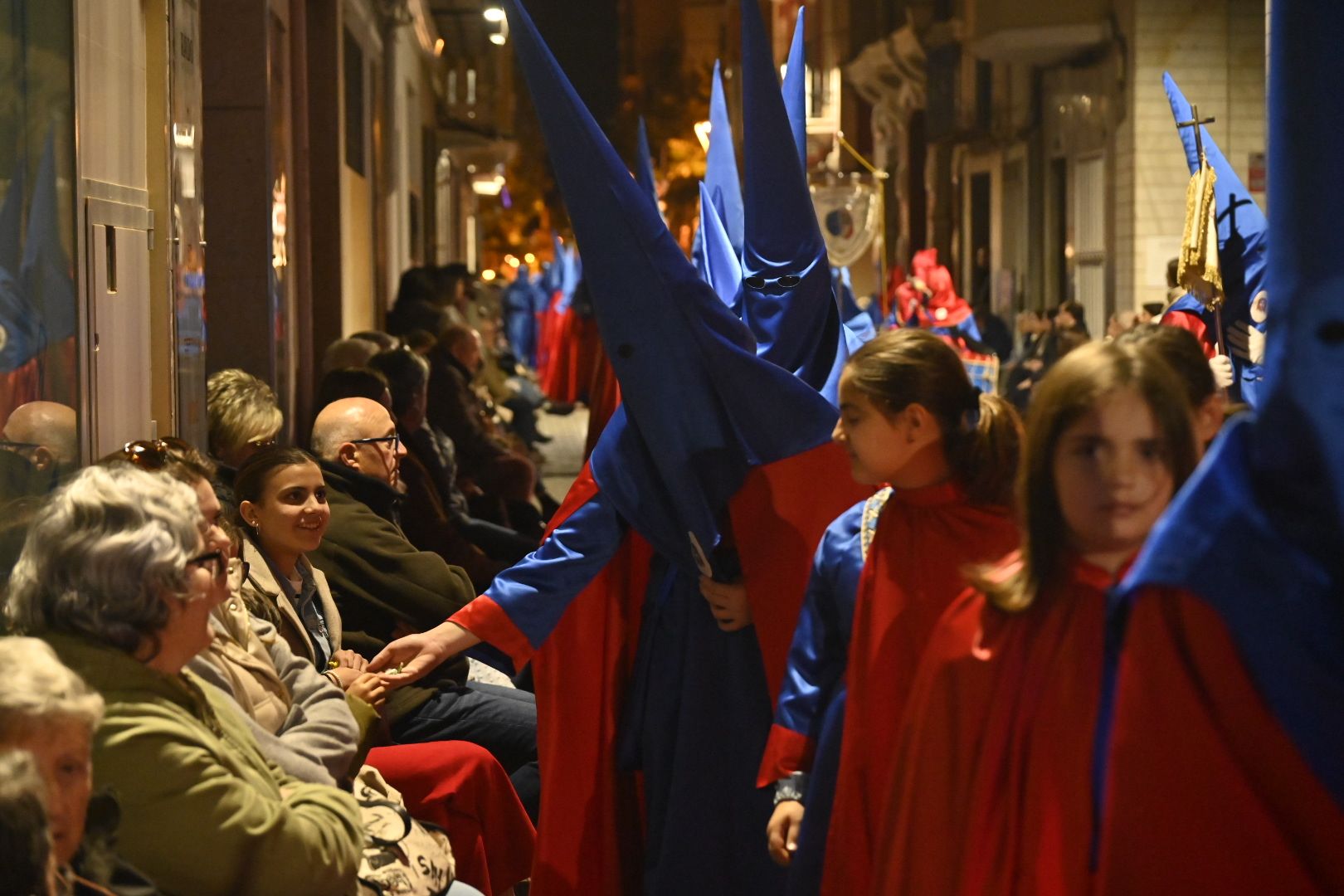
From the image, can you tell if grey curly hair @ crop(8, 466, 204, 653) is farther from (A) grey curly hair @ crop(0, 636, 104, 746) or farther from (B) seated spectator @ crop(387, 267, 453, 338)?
(B) seated spectator @ crop(387, 267, 453, 338)

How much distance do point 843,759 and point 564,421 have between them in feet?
64.7

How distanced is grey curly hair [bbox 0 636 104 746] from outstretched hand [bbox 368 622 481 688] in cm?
170

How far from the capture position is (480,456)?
31.2 feet

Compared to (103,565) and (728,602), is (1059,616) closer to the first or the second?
(103,565)

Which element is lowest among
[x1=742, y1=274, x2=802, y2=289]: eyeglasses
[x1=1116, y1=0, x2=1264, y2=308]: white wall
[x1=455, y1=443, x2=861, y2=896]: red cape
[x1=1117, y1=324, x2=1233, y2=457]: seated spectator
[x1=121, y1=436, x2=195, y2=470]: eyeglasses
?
[x1=455, y1=443, x2=861, y2=896]: red cape

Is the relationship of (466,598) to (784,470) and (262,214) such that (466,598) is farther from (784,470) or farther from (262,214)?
(262,214)

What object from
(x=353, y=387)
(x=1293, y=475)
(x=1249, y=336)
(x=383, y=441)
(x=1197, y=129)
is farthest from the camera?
(x=353, y=387)

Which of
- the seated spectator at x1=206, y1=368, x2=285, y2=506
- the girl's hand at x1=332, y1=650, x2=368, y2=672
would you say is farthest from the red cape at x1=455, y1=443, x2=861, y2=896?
the seated spectator at x1=206, y1=368, x2=285, y2=506

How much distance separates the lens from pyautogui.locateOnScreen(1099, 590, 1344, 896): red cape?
6.97ft

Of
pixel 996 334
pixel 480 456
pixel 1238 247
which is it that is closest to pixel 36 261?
pixel 1238 247

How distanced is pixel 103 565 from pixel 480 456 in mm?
6547

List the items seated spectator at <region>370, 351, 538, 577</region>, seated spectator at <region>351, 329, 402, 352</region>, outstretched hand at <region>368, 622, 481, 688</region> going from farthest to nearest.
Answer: seated spectator at <region>351, 329, 402, 352</region>
seated spectator at <region>370, 351, 538, 577</region>
outstretched hand at <region>368, 622, 481, 688</region>

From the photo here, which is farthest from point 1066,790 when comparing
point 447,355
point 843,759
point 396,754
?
point 447,355

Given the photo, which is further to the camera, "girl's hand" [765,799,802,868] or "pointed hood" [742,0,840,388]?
"pointed hood" [742,0,840,388]
